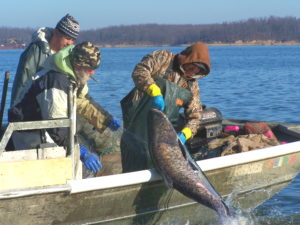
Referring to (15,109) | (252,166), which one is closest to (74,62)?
(15,109)

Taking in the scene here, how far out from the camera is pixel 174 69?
25.4ft

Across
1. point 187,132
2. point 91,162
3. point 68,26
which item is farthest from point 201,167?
point 68,26

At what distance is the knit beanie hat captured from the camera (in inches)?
309

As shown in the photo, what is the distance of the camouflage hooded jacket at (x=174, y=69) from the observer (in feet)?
24.4

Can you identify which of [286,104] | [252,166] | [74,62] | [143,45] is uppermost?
[74,62]

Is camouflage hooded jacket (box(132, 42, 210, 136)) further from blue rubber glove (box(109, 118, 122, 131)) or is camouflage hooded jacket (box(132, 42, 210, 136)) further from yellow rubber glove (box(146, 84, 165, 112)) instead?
blue rubber glove (box(109, 118, 122, 131))

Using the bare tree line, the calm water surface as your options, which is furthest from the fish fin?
the bare tree line

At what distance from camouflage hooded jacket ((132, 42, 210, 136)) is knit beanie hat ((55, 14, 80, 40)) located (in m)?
0.96

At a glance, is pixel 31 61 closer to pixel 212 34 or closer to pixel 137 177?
pixel 137 177

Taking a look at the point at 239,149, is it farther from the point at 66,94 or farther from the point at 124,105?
the point at 66,94

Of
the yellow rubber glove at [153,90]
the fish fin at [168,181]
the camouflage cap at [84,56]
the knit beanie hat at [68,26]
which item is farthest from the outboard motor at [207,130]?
the camouflage cap at [84,56]

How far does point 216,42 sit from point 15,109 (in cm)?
13919

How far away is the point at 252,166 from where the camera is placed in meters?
7.69

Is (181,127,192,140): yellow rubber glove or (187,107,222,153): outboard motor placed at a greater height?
(181,127,192,140): yellow rubber glove
